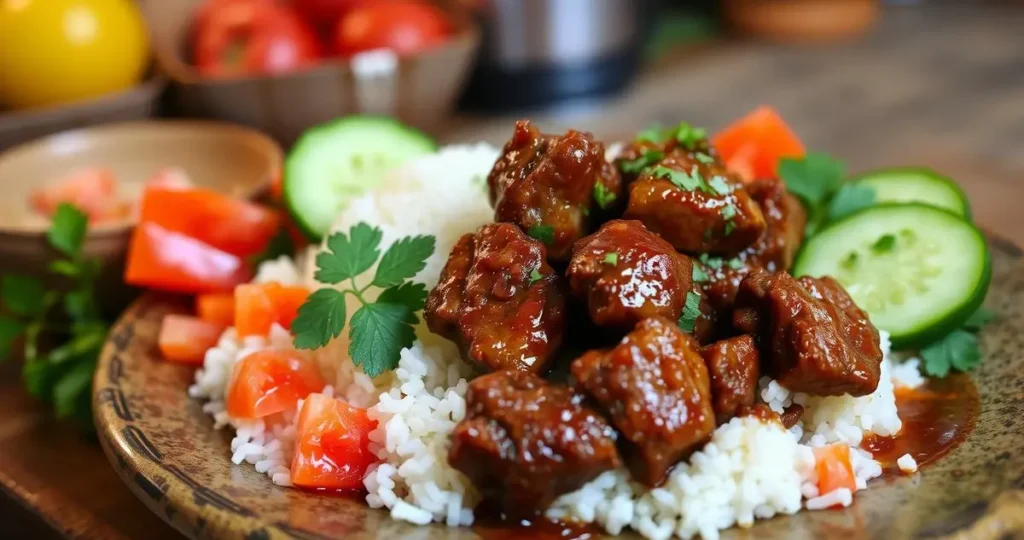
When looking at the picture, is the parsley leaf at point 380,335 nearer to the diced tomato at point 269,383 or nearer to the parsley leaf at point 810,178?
the diced tomato at point 269,383

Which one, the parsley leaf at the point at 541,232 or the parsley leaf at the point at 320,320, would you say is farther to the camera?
the parsley leaf at the point at 320,320

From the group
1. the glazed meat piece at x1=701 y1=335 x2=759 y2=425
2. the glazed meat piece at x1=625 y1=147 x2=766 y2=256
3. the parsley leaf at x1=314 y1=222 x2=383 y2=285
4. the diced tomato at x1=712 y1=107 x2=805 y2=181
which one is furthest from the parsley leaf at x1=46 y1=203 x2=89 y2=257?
the diced tomato at x1=712 y1=107 x2=805 y2=181

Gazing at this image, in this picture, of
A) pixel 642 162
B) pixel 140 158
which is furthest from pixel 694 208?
pixel 140 158

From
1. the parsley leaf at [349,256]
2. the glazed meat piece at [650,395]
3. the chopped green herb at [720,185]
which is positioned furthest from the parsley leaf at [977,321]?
the parsley leaf at [349,256]

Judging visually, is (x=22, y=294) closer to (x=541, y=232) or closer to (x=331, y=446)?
A: (x=331, y=446)

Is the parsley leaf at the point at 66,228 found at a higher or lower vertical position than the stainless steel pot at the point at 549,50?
higher

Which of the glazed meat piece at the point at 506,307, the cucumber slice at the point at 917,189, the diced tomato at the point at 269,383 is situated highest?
the glazed meat piece at the point at 506,307
